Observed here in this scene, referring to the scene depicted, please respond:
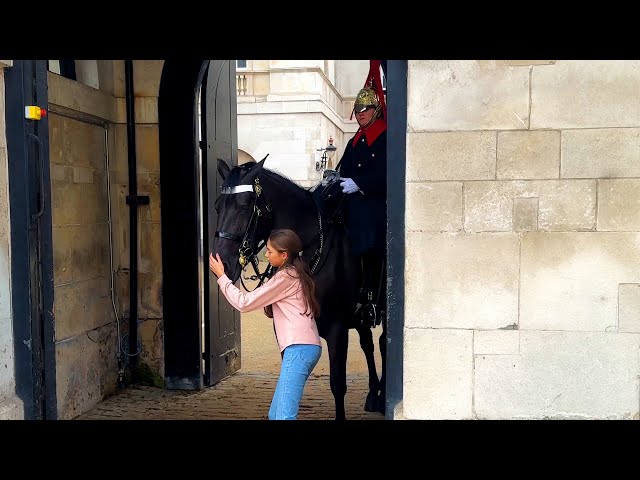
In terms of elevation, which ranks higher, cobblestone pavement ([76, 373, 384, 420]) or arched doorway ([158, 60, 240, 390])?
arched doorway ([158, 60, 240, 390])

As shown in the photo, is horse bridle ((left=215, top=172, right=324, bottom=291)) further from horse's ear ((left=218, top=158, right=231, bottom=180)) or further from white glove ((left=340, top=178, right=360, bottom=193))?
white glove ((left=340, top=178, right=360, bottom=193))

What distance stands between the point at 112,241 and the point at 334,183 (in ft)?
7.83

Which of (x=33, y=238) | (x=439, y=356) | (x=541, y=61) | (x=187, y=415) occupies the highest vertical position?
(x=541, y=61)

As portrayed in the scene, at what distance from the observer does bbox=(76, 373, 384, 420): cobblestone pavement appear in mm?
5375

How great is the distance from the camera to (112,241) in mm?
6133

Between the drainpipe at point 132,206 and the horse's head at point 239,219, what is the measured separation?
1929 millimetres

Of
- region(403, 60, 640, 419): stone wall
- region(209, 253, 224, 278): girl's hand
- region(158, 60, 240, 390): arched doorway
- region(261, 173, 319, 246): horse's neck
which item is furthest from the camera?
region(158, 60, 240, 390): arched doorway

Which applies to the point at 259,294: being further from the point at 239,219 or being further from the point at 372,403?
the point at 372,403

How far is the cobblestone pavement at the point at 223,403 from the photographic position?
17.6 ft

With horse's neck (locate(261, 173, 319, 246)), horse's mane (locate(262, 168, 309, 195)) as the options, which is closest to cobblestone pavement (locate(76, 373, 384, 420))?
horse's neck (locate(261, 173, 319, 246))
